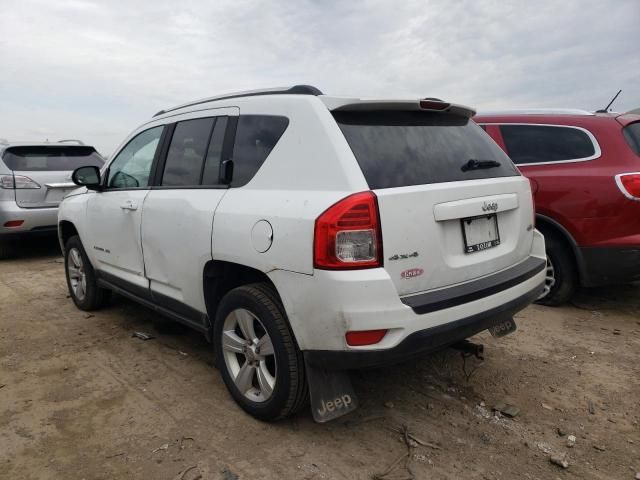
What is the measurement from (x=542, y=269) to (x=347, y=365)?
4.86 ft

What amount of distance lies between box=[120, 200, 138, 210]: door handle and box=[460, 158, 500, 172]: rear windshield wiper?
2.27m

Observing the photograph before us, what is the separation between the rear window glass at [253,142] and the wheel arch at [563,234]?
2887mm

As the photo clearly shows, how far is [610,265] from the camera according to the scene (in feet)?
13.4

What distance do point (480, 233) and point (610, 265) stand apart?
7.10ft

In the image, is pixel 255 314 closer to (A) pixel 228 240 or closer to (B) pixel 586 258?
(A) pixel 228 240

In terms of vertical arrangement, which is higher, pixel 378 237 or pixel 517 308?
pixel 378 237

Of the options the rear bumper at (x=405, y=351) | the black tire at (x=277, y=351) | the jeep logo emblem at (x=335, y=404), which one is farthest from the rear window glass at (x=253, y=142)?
the jeep logo emblem at (x=335, y=404)

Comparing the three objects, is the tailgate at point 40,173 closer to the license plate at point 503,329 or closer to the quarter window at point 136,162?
the quarter window at point 136,162

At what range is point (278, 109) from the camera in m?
2.63

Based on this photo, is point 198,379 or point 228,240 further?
point 198,379

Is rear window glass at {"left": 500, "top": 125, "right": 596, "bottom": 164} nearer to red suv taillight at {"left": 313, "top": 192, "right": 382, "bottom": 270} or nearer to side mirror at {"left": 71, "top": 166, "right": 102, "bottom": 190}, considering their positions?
red suv taillight at {"left": 313, "top": 192, "right": 382, "bottom": 270}

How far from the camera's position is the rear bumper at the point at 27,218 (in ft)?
22.8

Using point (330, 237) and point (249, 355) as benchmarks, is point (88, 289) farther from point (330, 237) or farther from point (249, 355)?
point (330, 237)

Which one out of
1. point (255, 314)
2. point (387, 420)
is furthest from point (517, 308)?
point (255, 314)
